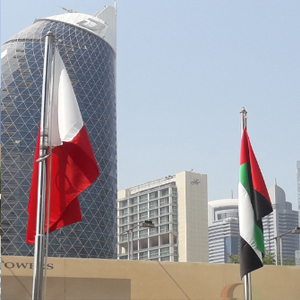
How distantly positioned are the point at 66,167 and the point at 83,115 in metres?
83.5

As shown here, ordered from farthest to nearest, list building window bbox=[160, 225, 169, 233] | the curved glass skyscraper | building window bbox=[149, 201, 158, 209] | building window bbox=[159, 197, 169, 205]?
1. building window bbox=[149, 201, 158, 209]
2. building window bbox=[159, 197, 169, 205]
3. building window bbox=[160, 225, 169, 233]
4. the curved glass skyscraper

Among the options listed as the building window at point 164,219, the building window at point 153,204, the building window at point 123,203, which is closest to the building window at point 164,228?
the building window at point 164,219

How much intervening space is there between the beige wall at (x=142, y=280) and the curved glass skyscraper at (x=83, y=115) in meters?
70.4

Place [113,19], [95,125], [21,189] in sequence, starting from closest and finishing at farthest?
[21,189] → [95,125] → [113,19]

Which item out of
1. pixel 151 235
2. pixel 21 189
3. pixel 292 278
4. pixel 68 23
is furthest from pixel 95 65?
pixel 292 278

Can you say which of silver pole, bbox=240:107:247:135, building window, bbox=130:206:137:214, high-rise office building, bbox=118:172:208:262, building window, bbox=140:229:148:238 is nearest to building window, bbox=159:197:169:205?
high-rise office building, bbox=118:172:208:262

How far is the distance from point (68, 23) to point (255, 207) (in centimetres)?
8971

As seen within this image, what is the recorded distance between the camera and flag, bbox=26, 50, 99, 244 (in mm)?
10695

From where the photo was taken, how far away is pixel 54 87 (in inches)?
445

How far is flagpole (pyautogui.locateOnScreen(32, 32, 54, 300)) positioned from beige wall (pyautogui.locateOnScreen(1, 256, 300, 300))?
23.3ft

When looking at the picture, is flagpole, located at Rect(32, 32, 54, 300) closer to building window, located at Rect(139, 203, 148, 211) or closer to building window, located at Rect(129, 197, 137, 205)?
building window, located at Rect(139, 203, 148, 211)

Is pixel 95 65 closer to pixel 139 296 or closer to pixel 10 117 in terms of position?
pixel 10 117

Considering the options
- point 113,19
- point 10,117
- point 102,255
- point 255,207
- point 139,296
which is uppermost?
point 113,19

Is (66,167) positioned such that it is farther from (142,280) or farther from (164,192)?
(164,192)
